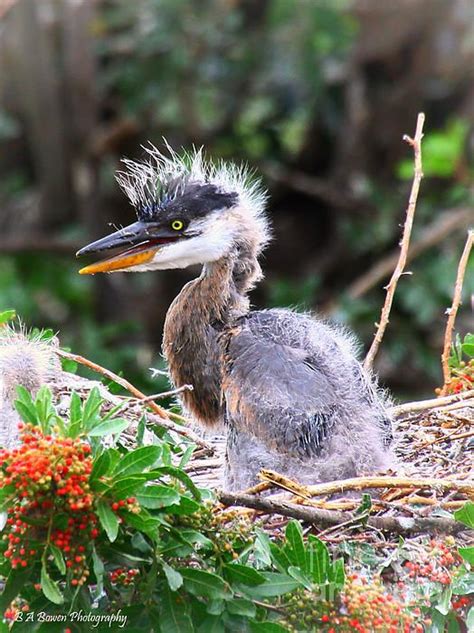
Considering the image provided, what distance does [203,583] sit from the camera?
2850 millimetres

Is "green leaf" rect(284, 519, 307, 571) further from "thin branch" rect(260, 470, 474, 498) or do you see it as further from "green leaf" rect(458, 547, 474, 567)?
"green leaf" rect(458, 547, 474, 567)

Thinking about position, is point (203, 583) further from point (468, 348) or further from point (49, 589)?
point (468, 348)

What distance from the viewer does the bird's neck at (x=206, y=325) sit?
165 inches

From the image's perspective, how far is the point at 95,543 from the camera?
283cm

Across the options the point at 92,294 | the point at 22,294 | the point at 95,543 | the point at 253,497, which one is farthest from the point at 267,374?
the point at 92,294

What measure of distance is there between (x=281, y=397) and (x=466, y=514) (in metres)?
0.84

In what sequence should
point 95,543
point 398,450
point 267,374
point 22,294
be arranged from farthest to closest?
point 22,294 < point 398,450 < point 267,374 < point 95,543

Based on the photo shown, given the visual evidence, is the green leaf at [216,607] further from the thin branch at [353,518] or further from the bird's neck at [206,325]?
the bird's neck at [206,325]

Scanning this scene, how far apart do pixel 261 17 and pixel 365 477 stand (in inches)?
238

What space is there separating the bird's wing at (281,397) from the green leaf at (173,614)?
91 cm

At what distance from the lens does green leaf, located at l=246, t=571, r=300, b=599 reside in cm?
290

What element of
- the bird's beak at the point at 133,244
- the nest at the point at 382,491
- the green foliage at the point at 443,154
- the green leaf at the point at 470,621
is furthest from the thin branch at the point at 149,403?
the green foliage at the point at 443,154

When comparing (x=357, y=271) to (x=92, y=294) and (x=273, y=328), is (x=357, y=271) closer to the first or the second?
(x=92, y=294)

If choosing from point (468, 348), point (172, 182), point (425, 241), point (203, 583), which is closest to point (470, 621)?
point (203, 583)
